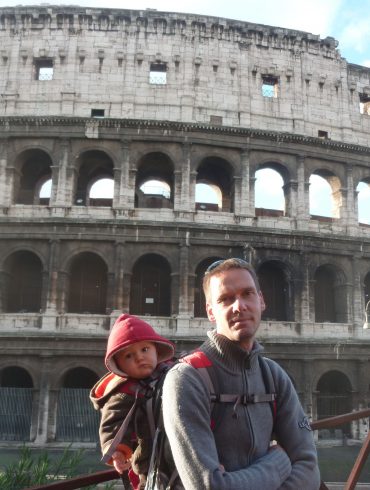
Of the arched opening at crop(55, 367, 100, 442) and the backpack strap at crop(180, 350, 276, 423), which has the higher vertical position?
the backpack strap at crop(180, 350, 276, 423)

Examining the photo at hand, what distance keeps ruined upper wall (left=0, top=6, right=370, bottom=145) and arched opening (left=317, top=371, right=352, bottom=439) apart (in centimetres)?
965

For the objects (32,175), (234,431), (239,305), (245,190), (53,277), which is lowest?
(234,431)

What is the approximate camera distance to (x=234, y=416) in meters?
1.98

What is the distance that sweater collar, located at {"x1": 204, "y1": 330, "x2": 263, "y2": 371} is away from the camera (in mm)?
2090

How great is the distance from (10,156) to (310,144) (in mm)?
11562

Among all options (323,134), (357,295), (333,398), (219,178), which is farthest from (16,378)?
(323,134)

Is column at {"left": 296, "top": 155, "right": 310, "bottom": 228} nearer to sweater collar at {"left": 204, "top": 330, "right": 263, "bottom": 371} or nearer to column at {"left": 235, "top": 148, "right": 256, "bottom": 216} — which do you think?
column at {"left": 235, "top": 148, "right": 256, "bottom": 216}

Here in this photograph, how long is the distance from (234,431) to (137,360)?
98 cm

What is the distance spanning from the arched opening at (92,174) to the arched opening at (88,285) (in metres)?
2.57

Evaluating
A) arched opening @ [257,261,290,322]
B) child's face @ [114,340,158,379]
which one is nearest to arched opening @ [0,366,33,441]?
arched opening @ [257,261,290,322]

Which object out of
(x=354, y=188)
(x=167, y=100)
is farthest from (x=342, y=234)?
(x=167, y=100)

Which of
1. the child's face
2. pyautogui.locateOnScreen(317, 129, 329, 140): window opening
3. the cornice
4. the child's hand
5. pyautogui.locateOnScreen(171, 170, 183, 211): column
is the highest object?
pyautogui.locateOnScreen(317, 129, 329, 140): window opening

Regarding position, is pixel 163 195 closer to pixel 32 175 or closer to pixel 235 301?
pixel 32 175

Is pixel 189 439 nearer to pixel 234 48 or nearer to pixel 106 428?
pixel 106 428
